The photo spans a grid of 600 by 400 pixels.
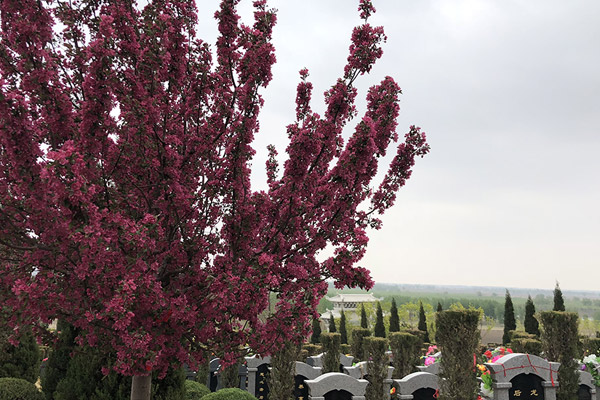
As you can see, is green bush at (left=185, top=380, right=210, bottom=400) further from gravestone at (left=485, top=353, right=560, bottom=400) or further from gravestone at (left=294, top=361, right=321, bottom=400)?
gravestone at (left=485, top=353, right=560, bottom=400)

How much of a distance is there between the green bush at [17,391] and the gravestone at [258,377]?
22.6 ft

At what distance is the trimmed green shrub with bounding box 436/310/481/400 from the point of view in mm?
9994

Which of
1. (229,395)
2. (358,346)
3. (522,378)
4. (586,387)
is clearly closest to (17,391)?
(229,395)

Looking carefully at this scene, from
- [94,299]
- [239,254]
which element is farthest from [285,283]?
[94,299]

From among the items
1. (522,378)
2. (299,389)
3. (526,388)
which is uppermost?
(522,378)

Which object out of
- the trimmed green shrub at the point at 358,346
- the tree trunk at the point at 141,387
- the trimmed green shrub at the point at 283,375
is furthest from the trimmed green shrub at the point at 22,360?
the trimmed green shrub at the point at 358,346

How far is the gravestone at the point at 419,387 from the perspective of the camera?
12617mm

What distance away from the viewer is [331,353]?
18.0 m

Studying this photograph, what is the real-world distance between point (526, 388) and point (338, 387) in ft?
17.4

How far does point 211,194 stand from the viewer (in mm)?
5012

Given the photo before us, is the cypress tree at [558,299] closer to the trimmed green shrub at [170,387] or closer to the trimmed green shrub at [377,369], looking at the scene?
the trimmed green shrub at [377,369]

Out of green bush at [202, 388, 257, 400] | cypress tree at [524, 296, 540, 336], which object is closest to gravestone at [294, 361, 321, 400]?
green bush at [202, 388, 257, 400]

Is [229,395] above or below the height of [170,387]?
below

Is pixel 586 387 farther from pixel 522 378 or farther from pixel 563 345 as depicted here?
pixel 522 378
